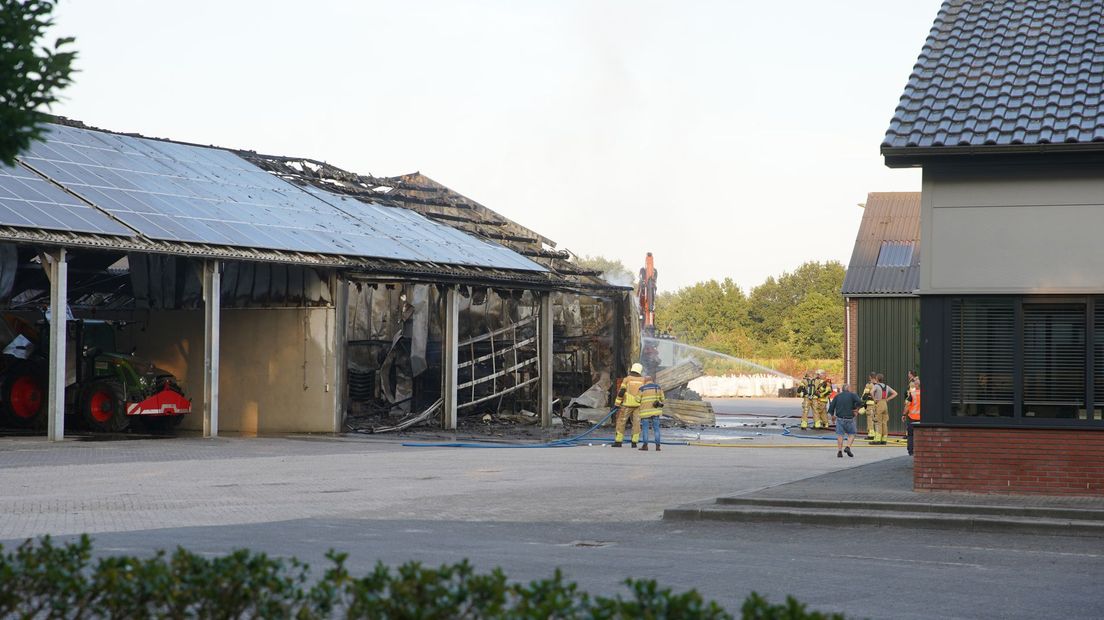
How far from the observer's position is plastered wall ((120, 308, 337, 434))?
30344mm

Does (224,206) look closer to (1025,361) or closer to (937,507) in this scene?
(1025,361)

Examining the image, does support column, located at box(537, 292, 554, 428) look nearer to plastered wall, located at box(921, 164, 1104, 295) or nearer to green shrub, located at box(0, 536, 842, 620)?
plastered wall, located at box(921, 164, 1104, 295)

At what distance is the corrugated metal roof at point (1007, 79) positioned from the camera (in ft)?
52.7

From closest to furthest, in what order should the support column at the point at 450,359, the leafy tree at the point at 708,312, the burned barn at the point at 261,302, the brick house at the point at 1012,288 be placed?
1. the brick house at the point at 1012,288
2. the burned barn at the point at 261,302
3. the support column at the point at 450,359
4. the leafy tree at the point at 708,312

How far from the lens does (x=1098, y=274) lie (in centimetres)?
1568

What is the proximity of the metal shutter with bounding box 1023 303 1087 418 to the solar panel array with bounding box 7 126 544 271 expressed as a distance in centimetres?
1724

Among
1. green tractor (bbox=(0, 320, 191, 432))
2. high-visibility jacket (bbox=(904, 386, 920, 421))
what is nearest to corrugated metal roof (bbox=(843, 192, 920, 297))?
high-visibility jacket (bbox=(904, 386, 920, 421))

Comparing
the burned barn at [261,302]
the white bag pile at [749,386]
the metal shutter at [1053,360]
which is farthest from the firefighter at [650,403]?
the white bag pile at [749,386]

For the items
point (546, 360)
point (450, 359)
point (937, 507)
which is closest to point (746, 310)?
point (546, 360)

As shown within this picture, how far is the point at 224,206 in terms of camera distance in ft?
100

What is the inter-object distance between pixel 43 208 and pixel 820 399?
21360mm

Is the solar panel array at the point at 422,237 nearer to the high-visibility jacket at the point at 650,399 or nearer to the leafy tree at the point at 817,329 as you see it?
the high-visibility jacket at the point at 650,399

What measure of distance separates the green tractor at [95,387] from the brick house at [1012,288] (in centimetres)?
1889

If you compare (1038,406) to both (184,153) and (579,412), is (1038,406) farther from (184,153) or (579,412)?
(184,153)
